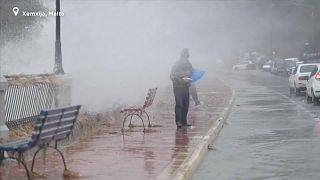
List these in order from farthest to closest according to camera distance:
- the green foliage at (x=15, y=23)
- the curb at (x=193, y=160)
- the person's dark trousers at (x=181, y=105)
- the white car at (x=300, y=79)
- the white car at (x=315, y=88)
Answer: the white car at (x=300, y=79), the green foliage at (x=15, y=23), the white car at (x=315, y=88), the person's dark trousers at (x=181, y=105), the curb at (x=193, y=160)

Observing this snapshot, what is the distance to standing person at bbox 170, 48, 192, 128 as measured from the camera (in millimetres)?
13945

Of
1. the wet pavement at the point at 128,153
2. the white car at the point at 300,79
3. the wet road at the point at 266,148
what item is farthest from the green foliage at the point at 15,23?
the white car at the point at 300,79

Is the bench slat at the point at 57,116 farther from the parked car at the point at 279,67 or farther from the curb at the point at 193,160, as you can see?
the parked car at the point at 279,67

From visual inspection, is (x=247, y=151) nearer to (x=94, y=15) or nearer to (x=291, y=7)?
(x=94, y=15)

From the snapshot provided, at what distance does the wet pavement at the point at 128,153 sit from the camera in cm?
830

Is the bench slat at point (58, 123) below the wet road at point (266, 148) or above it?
above

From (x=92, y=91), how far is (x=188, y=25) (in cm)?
2207

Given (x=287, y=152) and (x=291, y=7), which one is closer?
(x=287, y=152)

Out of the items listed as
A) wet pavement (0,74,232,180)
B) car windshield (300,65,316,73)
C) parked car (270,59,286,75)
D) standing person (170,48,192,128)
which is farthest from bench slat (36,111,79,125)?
parked car (270,59,286,75)

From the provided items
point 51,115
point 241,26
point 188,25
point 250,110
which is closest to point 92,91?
point 250,110

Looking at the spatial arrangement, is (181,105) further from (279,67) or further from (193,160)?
(279,67)

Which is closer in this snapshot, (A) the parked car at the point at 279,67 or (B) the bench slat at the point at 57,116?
(B) the bench slat at the point at 57,116

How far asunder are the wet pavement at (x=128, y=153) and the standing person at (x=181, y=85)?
0.98ft

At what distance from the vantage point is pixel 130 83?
87.9 ft
